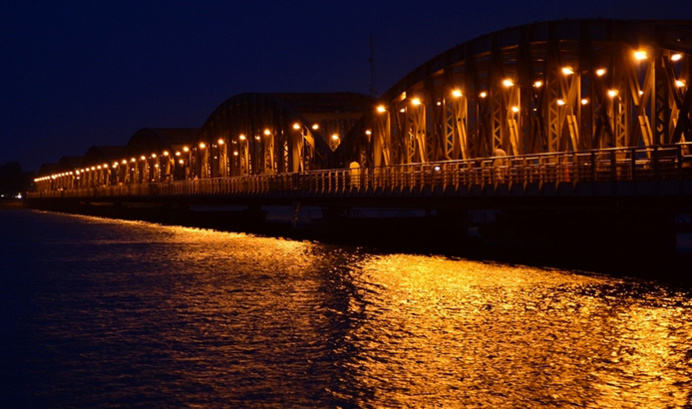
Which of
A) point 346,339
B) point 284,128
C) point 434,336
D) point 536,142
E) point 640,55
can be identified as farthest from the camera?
point 284,128

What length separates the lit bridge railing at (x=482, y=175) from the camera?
1321 inches

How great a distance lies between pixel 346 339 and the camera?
21203mm

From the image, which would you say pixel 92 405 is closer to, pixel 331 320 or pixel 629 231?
pixel 331 320

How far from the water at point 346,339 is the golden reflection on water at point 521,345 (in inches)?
2.1

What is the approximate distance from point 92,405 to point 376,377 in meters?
5.07

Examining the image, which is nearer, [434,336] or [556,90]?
[434,336]

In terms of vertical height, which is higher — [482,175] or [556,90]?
[556,90]

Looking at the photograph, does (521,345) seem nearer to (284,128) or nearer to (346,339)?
(346,339)

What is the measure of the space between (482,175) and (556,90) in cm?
1213

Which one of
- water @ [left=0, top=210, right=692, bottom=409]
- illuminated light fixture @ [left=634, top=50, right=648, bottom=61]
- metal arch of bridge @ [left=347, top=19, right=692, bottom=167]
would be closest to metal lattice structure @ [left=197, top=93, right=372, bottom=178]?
metal arch of bridge @ [left=347, top=19, right=692, bottom=167]

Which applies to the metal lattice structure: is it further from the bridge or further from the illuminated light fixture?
the illuminated light fixture

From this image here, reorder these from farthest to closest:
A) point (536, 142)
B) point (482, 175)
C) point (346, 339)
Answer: point (536, 142) < point (482, 175) < point (346, 339)

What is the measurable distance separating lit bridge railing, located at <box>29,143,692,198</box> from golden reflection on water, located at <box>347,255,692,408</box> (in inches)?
191

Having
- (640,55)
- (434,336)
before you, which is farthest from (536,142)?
(434,336)
